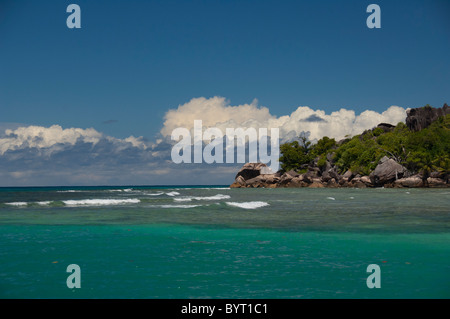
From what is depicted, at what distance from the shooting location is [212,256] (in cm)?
1054

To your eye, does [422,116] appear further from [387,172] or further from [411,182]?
[411,182]

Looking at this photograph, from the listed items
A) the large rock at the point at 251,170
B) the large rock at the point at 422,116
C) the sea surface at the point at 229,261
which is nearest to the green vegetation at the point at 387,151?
the large rock at the point at 422,116

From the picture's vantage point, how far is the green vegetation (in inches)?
3191

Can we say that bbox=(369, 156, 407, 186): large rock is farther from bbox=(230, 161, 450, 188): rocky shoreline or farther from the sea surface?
the sea surface

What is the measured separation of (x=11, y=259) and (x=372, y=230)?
13.3 m

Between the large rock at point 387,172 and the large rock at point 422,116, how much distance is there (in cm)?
1502

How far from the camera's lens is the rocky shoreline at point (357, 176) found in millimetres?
83750

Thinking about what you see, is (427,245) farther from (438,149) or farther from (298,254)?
(438,149)

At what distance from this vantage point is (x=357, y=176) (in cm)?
10125

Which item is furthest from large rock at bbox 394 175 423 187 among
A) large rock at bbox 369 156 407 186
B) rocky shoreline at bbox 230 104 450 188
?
large rock at bbox 369 156 407 186

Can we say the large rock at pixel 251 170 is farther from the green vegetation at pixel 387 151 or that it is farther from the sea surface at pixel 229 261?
the sea surface at pixel 229 261

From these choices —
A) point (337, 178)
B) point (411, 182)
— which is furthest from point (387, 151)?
point (337, 178)

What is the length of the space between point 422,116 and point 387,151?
46.6ft
